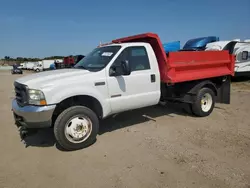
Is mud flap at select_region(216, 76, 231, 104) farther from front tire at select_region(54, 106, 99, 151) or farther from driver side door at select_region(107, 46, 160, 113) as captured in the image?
front tire at select_region(54, 106, 99, 151)

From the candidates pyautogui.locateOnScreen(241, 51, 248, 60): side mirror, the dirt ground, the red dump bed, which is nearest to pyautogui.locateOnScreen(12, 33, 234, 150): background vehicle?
the red dump bed

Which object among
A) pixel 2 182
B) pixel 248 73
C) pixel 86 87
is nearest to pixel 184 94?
pixel 86 87

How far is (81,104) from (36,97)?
974mm

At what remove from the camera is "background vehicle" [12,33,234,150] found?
3912 millimetres

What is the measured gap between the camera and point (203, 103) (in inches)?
246

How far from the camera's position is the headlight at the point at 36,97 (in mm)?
3790

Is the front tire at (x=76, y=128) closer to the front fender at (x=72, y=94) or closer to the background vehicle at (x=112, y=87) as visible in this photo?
the background vehicle at (x=112, y=87)

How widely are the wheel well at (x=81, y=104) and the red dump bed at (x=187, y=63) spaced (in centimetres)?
190

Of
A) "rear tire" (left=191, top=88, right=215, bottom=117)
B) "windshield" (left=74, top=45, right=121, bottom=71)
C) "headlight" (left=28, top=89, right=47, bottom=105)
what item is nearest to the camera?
"headlight" (left=28, top=89, right=47, bottom=105)

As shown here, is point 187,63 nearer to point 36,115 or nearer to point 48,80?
point 48,80

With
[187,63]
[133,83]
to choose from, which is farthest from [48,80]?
[187,63]

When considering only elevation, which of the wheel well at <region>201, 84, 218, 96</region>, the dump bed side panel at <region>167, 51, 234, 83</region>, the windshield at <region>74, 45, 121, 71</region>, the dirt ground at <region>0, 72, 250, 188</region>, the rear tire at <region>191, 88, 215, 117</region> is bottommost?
the dirt ground at <region>0, 72, 250, 188</region>

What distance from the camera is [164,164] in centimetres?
356

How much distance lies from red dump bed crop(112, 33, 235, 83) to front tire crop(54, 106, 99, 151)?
2.22 meters
